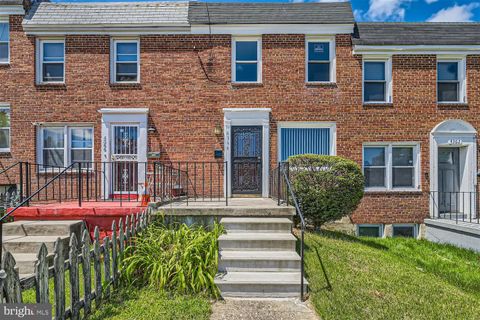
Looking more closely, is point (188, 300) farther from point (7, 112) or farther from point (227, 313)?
point (7, 112)

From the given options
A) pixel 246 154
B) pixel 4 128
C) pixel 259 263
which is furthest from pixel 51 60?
pixel 259 263

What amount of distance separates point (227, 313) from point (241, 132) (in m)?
6.49

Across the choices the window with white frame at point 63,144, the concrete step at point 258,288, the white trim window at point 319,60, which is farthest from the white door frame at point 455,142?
the window with white frame at point 63,144

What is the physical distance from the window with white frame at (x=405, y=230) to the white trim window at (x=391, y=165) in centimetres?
114

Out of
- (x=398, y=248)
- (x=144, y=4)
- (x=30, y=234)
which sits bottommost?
(x=398, y=248)

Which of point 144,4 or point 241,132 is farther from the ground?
point 144,4

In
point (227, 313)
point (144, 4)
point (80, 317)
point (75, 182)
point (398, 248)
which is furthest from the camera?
point (144, 4)

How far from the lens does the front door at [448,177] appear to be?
33.9ft

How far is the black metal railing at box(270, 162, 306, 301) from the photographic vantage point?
4568mm

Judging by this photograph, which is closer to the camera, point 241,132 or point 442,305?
point 442,305

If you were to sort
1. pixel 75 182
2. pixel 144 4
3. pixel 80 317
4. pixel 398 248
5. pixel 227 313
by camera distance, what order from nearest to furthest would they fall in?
pixel 80 317
pixel 227 313
pixel 398 248
pixel 75 182
pixel 144 4

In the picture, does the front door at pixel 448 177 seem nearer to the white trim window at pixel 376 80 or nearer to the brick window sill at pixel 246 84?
the white trim window at pixel 376 80

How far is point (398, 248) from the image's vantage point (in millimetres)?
8023

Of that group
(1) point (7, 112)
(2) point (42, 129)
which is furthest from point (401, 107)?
(1) point (7, 112)
